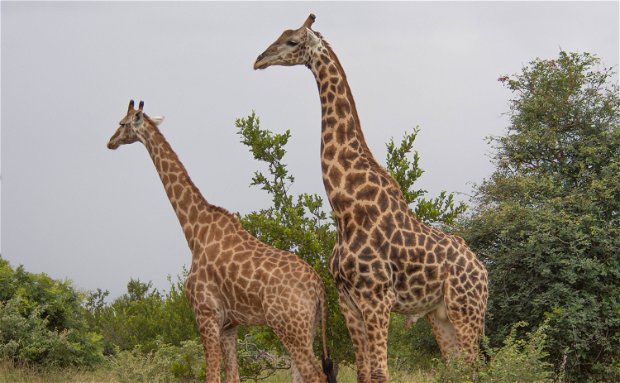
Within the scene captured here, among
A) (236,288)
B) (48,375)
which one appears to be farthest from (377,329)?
(48,375)

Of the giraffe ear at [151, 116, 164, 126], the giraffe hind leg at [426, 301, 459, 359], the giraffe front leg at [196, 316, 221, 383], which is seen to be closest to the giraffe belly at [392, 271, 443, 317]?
the giraffe hind leg at [426, 301, 459, 359]

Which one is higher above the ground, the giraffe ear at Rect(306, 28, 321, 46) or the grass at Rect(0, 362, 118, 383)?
the giraffe ear at Rect(306, 28, 321, 46)

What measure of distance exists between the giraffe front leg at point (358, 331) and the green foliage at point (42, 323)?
333 inches

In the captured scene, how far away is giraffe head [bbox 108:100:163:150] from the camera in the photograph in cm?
987

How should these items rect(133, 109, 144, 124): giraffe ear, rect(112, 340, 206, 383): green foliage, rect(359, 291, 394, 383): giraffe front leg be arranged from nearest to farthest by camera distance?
rect(359, 291, 394, 383): giraffe front leg → rect(133, 109, 144, 124): giraffe ear → rect(112, 340, 206, 383): green foliage

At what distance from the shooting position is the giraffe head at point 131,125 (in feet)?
32.4

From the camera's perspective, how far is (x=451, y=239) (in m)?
8.48

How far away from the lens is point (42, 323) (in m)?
15.4

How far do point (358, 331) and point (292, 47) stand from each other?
321cm

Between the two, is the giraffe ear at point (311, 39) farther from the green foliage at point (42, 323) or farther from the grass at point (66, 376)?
the green foliage at point (42, 323)

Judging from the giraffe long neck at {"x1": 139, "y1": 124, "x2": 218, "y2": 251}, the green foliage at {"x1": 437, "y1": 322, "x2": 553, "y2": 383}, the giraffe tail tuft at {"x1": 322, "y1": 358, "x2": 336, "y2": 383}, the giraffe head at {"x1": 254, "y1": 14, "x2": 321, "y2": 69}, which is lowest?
the green foliage at {"x1": 437, "y1": 322, "x2": 553, "y2": 383}

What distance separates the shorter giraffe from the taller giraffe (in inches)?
20.9

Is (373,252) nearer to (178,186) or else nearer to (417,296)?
(417,296)

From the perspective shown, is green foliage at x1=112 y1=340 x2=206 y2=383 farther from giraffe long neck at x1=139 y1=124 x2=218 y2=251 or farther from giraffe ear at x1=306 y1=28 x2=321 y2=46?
giraffe ear at x1=306 y1=28 x2=321 y2=46
